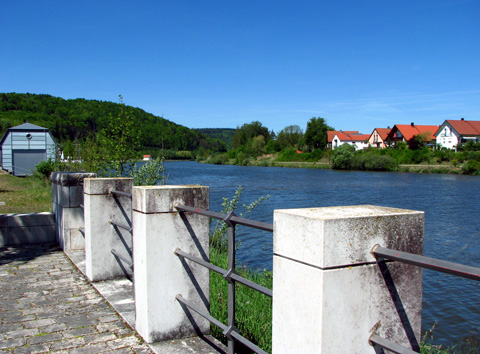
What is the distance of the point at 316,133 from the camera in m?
110

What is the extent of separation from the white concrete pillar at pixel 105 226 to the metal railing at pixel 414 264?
3851mm

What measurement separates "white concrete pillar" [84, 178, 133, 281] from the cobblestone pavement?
285 mm

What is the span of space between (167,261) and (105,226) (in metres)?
2.00

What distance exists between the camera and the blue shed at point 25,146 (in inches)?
1182

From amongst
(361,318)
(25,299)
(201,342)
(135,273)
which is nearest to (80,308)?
(25,299)

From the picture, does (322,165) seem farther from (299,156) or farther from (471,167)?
(471,167)

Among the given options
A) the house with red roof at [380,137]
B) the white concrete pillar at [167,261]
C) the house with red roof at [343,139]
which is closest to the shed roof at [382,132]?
the house with red roof at [380,137]

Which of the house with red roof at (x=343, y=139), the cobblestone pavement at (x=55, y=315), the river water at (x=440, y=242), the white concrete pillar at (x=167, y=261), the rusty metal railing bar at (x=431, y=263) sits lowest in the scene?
the river water at (x=440, y=242)

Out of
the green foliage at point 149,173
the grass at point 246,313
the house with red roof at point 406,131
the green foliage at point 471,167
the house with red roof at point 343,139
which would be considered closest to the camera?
the grass at point 246,313

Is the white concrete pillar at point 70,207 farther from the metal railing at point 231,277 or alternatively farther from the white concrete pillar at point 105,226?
the metal railing at point 231,277

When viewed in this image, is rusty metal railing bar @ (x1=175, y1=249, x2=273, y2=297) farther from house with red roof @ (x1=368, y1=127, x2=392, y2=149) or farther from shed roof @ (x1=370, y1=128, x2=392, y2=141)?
shed roof @ (x1=370, y1=128, x2=392, y2=141)

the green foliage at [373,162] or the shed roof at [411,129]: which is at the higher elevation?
the shed roof at [411,129]

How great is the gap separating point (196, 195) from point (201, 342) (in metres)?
1.19

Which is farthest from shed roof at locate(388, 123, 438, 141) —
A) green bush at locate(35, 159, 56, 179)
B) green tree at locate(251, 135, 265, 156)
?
green bush at locate(35, 159, 56, 179)
